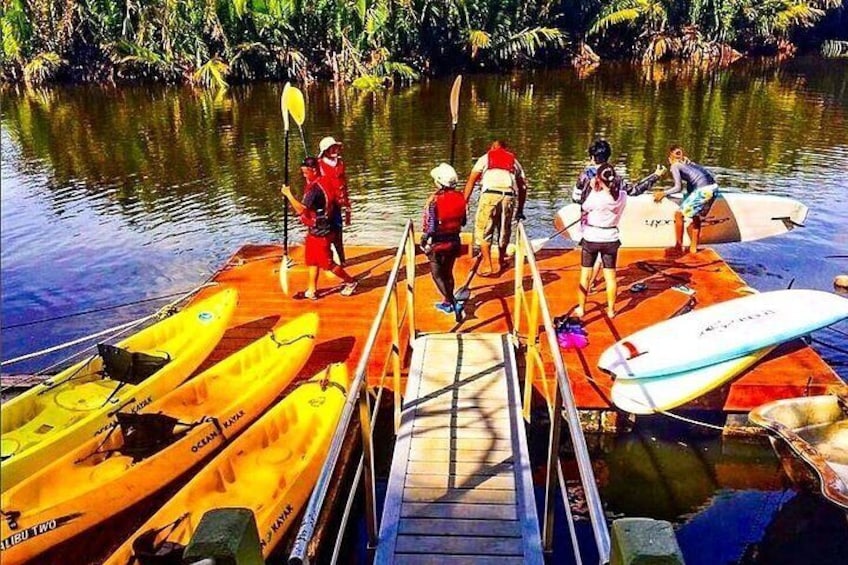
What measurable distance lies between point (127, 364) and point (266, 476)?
7.69 feet

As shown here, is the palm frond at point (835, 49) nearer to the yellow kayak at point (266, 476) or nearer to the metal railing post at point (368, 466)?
the yellow kayak at point (266, 476)

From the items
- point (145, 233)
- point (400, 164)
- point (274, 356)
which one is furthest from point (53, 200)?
point (274, 356)

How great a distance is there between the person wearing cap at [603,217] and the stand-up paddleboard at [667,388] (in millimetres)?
1454

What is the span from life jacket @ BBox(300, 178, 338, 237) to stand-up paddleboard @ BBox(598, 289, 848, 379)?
137 inches

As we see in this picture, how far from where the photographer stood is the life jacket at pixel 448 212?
23.7 ft

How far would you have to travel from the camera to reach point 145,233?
15516 mm

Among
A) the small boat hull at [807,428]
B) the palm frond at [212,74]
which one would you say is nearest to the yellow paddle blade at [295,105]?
the small boat hull at [807,428]

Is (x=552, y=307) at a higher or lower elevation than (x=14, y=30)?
lower

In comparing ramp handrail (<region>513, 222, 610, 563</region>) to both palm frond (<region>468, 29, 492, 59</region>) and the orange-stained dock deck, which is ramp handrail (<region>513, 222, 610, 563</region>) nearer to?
the orange-stained dock deck

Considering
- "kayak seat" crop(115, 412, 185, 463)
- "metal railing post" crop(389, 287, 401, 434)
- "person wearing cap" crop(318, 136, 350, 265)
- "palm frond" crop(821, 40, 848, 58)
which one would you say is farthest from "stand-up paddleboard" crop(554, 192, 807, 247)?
"palm frond" crop(821, 40, 848, 58)

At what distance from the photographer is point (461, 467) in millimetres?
5469

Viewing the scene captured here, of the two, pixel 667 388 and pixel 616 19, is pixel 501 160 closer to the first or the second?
pixel 667 388

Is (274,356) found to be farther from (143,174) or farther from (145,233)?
(143,174)

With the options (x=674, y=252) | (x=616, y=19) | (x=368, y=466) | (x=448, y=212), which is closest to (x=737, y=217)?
(x=674, y=252)
